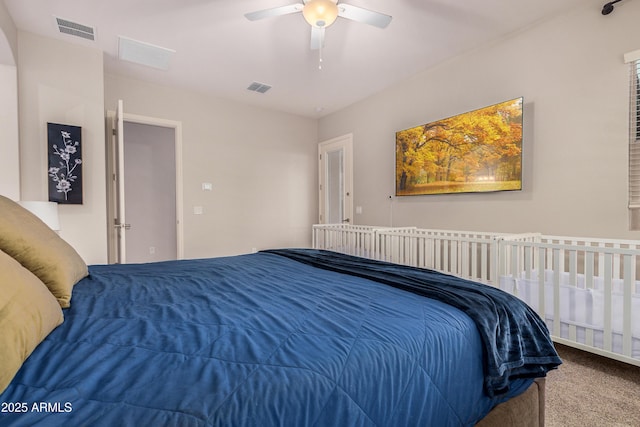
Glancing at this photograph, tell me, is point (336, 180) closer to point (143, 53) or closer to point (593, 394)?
point (143, 53)

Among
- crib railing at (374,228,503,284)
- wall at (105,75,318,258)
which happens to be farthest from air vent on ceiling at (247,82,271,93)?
crib railing at (374,228,503,284)

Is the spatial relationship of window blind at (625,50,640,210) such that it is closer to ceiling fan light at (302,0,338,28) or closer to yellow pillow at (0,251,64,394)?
ceiling fan light at (302,0,338,28)

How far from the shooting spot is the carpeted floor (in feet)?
4.95

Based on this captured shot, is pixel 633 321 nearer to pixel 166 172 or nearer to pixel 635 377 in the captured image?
pixel 635 377

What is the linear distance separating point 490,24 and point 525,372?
9.56 ft

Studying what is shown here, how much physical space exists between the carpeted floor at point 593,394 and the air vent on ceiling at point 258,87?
13.3 feet

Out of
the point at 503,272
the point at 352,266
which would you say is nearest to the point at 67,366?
the point at 352,266

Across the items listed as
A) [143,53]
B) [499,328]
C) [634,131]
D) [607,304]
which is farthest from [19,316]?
[634,131]

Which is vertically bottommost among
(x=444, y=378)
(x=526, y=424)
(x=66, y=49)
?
(x=526, y=424)

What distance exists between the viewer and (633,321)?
181 cm

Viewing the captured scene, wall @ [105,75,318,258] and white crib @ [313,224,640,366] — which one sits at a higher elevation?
wall @ [105,75,318,258]

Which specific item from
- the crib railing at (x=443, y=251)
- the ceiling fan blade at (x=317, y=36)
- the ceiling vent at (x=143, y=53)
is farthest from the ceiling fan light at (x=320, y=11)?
the crib railing at (x=443, y=251)

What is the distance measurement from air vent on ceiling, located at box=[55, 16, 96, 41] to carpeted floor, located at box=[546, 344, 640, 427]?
4.43 meters

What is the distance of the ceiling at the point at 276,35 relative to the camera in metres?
2.48
